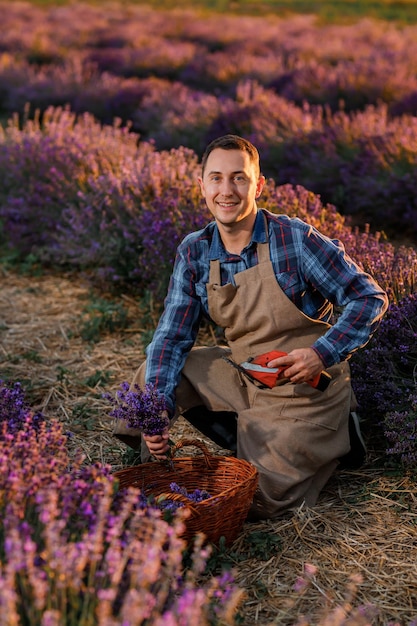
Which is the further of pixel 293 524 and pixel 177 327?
pixel 177 327

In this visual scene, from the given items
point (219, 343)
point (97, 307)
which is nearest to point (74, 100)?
point (97, 307)

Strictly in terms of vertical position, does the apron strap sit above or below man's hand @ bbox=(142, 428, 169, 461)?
above

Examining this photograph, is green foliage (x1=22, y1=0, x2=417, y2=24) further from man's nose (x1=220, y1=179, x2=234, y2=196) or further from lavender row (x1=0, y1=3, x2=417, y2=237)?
man's nose (x1=220, y1=179, x2=234, y2=196)

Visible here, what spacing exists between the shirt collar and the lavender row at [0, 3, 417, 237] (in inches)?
128

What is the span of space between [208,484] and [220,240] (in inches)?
35.0

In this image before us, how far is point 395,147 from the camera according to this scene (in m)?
6.52

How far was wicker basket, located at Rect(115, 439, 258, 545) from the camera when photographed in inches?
102

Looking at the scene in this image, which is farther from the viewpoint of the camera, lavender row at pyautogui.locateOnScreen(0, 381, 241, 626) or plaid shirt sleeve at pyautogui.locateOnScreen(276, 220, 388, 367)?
plaid shirt sleeve at pyautogui.locateOnScreen(276, 220, 388, 367)

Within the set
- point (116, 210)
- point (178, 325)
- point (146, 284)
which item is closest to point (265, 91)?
point (116, 210)

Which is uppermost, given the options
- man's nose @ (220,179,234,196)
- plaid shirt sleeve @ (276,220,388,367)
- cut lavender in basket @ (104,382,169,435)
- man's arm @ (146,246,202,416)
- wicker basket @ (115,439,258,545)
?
man's nose @ (220,179,234,196)

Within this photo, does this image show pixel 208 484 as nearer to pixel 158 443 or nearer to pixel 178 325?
pixel 158 443

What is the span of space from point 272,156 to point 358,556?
16.1ft

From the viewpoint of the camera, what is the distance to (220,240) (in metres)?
3.20

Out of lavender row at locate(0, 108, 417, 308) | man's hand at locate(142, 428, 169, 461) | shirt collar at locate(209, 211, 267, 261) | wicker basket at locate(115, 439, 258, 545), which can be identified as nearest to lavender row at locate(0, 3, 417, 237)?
lavender row at locate(0, 108, 417, 308)
